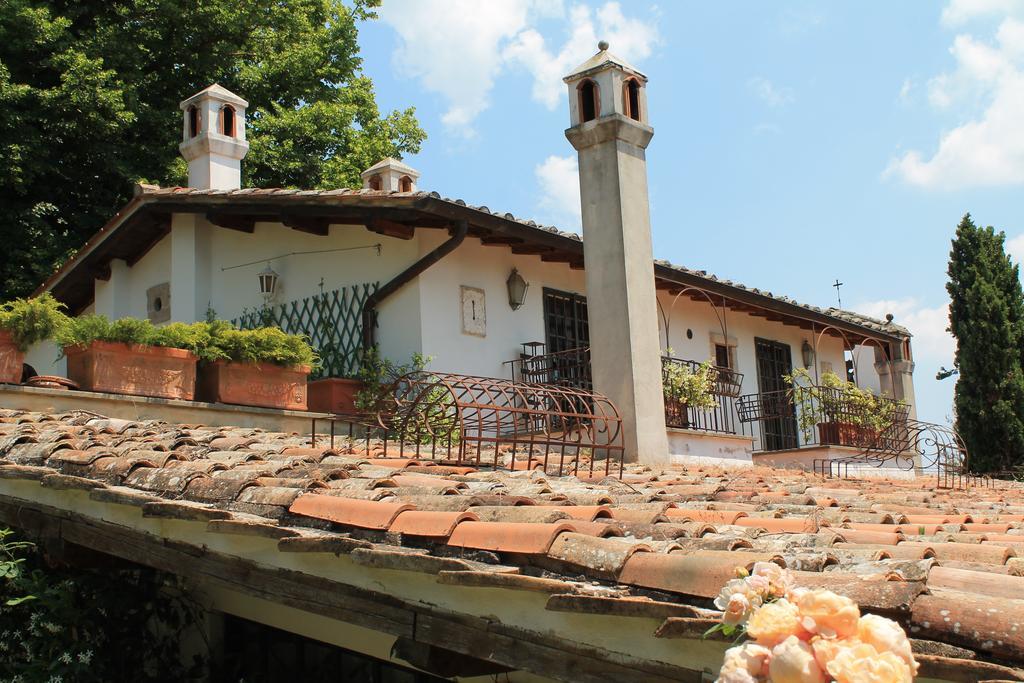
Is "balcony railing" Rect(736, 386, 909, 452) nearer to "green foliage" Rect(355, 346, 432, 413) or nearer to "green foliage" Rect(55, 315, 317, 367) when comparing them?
"green foliage" Rect(355, 346, 432, 413)

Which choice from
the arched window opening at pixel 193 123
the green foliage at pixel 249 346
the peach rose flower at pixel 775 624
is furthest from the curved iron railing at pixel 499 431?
the arched window opening at pixel 193 123

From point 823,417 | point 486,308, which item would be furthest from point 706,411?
point 823,417

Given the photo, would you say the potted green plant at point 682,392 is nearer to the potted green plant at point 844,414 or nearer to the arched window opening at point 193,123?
the potted green plant at point 844,414

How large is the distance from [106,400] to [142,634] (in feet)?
11.5

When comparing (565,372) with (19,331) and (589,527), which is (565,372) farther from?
(589,527)

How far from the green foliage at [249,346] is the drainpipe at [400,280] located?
1461 millimetres

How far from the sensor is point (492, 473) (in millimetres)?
5355

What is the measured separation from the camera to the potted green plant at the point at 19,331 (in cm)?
777

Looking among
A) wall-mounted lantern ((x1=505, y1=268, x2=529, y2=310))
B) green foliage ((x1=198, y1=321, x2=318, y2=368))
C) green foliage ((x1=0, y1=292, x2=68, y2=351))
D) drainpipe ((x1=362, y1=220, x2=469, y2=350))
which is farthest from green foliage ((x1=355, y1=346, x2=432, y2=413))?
green foliage ((x1=0, y1=292, x2=68, y2=351))

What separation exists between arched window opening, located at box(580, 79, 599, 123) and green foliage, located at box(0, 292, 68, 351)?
4641 mm

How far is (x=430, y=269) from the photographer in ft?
34.5

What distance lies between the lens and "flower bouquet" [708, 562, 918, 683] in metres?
1.44

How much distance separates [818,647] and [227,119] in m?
12.4

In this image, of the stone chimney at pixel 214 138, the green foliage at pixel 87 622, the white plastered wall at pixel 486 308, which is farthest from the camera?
the stone chimney at pixel 214 138
